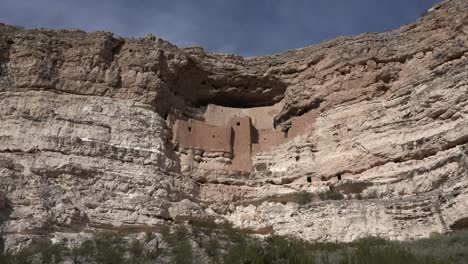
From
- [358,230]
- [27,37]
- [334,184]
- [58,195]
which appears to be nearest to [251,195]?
[334,184]

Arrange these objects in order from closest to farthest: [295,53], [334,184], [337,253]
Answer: [337,253], [334,184], [295,53]

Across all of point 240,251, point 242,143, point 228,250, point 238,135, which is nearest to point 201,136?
point 238,135

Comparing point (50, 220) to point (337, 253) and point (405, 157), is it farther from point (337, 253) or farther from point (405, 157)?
point (405, 157)

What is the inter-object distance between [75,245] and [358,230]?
6963 mm

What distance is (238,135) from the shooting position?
2070 cm

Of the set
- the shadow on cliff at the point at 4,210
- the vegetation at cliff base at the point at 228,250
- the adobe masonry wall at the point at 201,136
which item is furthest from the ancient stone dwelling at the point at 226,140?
the shadow on cliff at the point at 4,210

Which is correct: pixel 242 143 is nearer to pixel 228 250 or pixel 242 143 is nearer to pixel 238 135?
pixel 238 135

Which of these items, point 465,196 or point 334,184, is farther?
point 334,184

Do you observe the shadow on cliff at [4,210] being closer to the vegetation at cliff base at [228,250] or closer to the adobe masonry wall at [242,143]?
the vegetation at cliff base at [228,250]

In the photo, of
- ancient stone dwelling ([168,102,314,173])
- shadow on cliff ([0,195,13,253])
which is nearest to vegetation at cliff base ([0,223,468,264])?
shadow on cliff ([0,195,13,253])

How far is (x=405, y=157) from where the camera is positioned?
1706 cm

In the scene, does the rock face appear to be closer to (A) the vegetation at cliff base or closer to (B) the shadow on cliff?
(B) the shadow on cliff

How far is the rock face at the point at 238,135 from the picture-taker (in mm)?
15992

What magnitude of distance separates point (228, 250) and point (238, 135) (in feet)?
22.8
